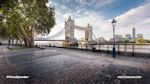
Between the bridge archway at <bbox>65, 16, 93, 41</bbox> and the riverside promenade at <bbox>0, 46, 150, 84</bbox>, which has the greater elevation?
the bridge archway at <bbox>65, 16, 93, 41</bbox>

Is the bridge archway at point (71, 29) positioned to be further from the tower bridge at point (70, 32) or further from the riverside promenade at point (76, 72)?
the riverside promenade at point (76, 72)

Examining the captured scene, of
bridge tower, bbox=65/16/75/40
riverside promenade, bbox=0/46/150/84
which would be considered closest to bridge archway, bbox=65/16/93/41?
bridge tower, bbox=65/16/75/40

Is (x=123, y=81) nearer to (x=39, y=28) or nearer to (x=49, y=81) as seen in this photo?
(x=49, y=81)

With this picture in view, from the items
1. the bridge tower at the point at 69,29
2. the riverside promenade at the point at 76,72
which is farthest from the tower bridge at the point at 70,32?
the riverside promenade at the point at 76,72

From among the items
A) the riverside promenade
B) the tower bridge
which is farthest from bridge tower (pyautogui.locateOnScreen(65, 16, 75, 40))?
the riverside promenade

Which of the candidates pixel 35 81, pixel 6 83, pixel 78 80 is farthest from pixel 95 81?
pixel 6 83

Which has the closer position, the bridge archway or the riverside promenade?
the riverside promenade

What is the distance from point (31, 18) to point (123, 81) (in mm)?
16115

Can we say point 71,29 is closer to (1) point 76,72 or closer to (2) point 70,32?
(2) point 70,32

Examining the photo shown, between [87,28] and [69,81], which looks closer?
[69,81]

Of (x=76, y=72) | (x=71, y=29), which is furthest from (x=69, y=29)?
(x=76, y=72)

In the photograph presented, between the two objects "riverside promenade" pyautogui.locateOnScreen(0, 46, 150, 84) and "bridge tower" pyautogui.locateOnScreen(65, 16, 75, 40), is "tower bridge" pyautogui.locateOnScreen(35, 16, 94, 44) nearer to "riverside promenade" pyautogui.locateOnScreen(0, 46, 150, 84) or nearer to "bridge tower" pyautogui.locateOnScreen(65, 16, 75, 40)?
"bridge tower" pyautogui.locateOnScreen(65, 16, 75, 40)

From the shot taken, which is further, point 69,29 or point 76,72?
point 69,29

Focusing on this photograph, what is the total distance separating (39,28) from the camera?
61.0 feet
